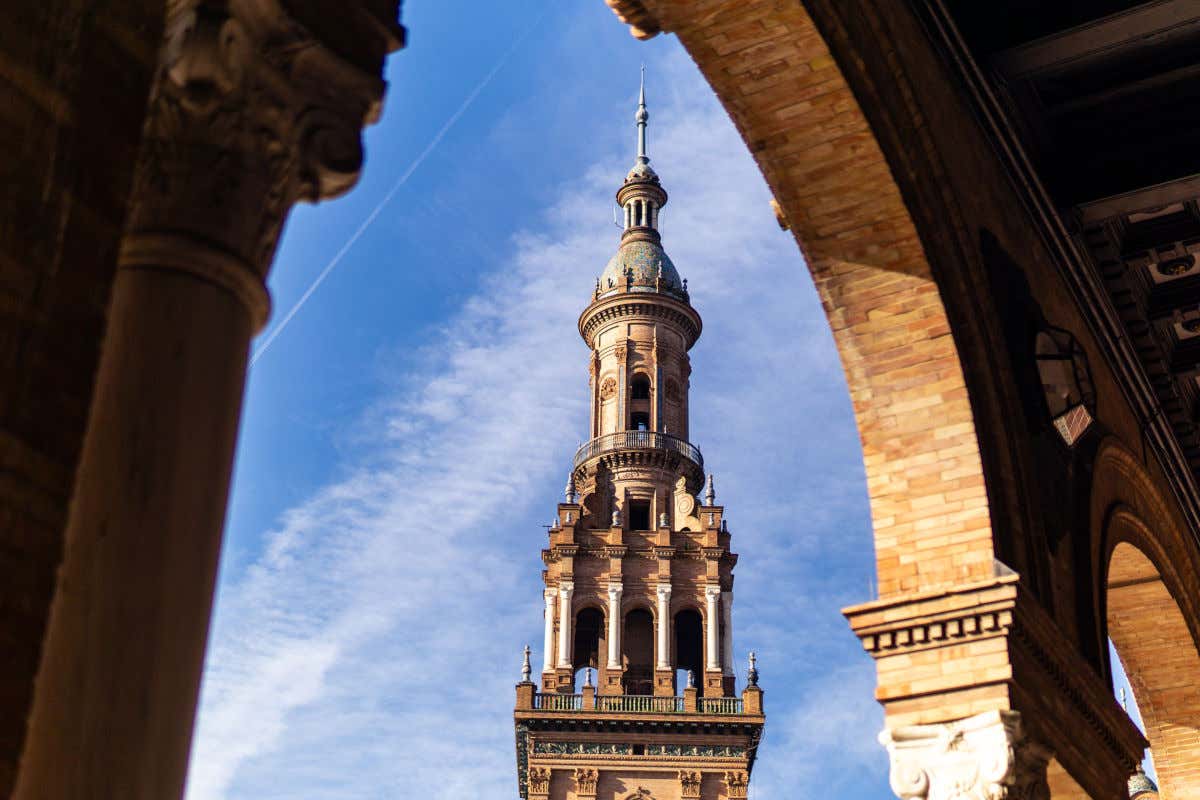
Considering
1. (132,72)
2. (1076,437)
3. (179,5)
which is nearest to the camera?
(132,72)

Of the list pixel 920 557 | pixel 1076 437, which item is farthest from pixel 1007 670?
pixel 1076 437

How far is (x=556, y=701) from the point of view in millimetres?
44094

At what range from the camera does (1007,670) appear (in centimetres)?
764

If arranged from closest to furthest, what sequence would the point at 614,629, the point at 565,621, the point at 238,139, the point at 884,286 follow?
the point at 238,139 → the point at 884,286 → the point at 614,629 → the point at 565,621

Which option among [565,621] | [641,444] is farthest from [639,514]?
[565,621]

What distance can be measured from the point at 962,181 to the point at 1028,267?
1.36 m

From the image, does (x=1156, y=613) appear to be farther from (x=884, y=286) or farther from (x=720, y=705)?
(x=720, y=705)

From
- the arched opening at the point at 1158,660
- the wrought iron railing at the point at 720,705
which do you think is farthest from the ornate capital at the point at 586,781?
the arched opening at the point at 1158,660

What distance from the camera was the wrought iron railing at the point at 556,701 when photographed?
43875 mm

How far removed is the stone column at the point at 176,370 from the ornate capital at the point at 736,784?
137 feet

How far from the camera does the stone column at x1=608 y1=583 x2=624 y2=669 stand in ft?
147

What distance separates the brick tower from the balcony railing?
2.2 inches

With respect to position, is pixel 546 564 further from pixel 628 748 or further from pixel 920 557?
pixel 920 557

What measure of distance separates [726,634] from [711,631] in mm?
714
